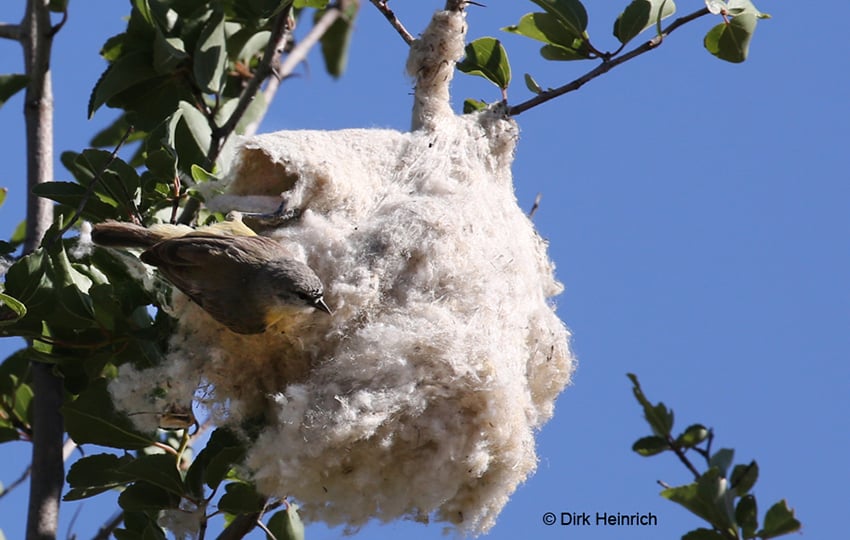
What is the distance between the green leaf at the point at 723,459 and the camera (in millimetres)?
2727

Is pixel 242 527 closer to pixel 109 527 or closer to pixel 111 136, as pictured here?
pixel 109 527

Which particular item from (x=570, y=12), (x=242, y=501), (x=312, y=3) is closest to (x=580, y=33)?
(x=570, y=12)

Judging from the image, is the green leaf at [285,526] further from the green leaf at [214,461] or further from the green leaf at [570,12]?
the green leaf at [570,12]

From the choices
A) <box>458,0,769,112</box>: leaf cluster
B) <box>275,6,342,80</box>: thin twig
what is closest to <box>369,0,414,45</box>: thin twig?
<box>458,0,769,112</box>: leaf cluster

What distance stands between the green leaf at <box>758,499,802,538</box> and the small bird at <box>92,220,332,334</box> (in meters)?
1.06

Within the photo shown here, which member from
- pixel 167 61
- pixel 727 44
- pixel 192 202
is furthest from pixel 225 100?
pixel 727 44

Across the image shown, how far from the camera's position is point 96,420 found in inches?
121

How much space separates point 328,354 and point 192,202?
2.44 ft

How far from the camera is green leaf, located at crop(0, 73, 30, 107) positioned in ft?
12.2

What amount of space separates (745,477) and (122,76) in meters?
2.09

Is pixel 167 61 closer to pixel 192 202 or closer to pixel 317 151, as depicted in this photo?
pixel 192 202

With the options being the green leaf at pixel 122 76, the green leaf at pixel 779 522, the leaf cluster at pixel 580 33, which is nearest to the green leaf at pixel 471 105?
the leaf cluster at pixel 580 33

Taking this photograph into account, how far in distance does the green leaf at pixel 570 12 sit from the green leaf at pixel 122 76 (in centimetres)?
119

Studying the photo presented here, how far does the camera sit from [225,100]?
4.02 m
